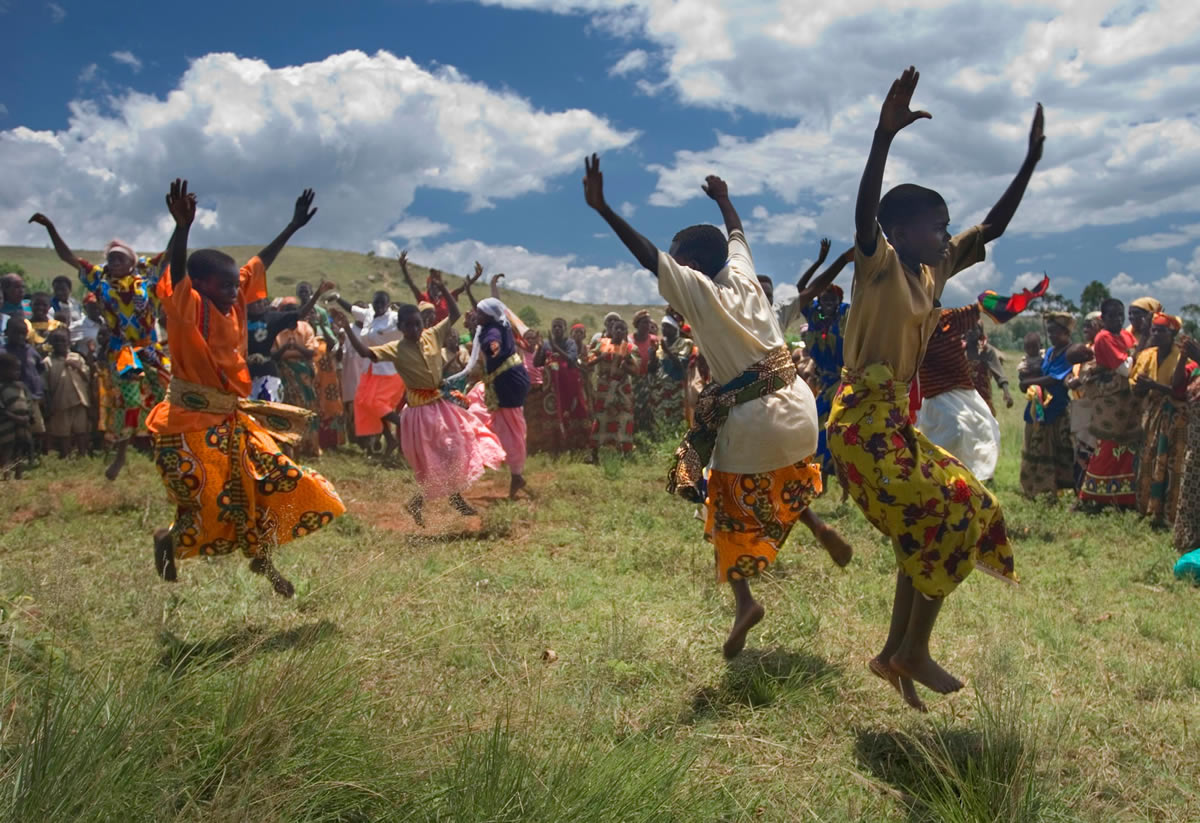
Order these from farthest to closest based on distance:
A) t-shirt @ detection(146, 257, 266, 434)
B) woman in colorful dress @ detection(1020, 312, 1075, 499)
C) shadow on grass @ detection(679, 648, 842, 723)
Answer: woman in colorful dress @ detection(1020, 312, 1075, 499)
t-shirt @ detection(146, 257, 266, 434)
shadow on grass @ detection(679, 648, 842, 723)

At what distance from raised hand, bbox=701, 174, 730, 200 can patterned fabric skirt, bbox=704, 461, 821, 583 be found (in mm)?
1589

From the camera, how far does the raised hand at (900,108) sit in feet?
10.5

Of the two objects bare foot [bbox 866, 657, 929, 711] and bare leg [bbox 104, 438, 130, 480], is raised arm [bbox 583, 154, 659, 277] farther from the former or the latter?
bare leg [bbox 104, 438, 130, 480]

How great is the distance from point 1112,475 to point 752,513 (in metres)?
6.60

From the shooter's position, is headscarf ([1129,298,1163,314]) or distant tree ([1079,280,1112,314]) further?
distant tree ([1079,280,1112,314])

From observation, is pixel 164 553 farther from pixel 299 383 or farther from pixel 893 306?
pixel 299 383

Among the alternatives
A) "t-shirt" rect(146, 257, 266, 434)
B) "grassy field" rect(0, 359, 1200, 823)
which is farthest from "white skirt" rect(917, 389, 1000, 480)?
"t-shirt" rect(146, 257, 266, 434)

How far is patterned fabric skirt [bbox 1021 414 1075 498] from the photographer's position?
10008 mm

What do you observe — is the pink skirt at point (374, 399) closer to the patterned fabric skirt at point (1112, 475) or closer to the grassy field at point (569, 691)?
the grassy field at point (569, 691)

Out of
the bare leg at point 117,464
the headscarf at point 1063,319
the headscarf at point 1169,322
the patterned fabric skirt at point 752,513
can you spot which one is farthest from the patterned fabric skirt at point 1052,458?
the bare leg at point 117,464

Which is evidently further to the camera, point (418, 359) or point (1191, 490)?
point (418, 359)

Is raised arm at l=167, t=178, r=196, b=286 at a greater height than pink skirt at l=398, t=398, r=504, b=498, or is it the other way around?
raised arm at l=167, t=178, r=196, b=286

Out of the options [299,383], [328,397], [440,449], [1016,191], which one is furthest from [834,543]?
[328,397]

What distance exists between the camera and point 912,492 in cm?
348
